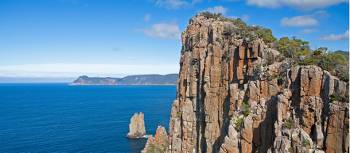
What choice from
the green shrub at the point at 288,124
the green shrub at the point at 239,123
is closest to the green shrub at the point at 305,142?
the green shrub at the point at 288,124

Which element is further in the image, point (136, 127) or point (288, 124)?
point (136, 127)

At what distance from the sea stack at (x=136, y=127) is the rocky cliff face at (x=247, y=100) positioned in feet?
203

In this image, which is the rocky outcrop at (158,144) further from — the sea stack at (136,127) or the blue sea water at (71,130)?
the sea stack at (136,127)

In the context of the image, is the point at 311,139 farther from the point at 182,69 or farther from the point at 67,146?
the point at 67,146

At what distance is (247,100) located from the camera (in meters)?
42.4

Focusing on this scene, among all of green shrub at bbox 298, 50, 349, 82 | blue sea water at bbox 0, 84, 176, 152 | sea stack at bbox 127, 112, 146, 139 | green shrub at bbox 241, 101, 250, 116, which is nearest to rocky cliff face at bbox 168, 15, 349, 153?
green shrub at bbox 241, 101, 250, 116

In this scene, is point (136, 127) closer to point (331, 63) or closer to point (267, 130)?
point (267, 130)

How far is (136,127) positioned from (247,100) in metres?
91.8

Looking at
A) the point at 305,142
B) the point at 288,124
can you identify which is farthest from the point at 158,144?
the point at 305,142

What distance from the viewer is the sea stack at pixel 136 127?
424ft

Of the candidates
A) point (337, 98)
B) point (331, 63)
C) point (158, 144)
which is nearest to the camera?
point (337, 98)

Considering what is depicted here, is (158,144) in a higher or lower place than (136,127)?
higher

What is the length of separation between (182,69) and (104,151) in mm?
53690

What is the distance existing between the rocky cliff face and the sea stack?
61970 millimetres
